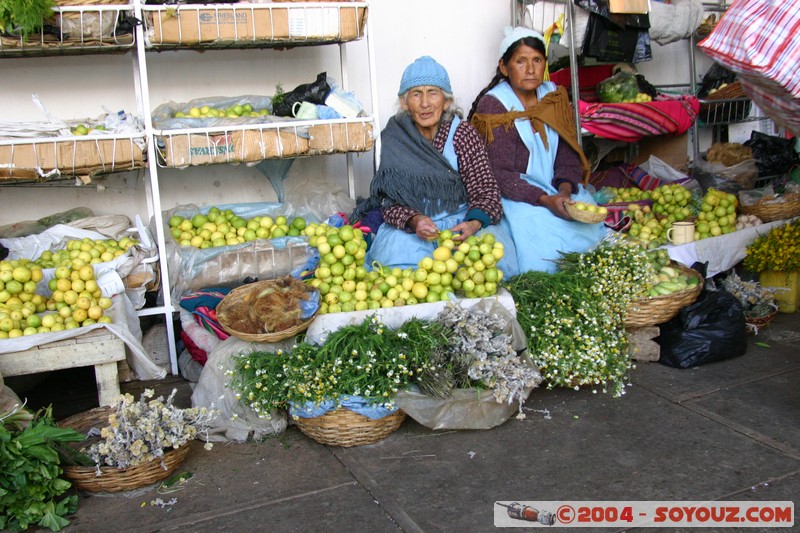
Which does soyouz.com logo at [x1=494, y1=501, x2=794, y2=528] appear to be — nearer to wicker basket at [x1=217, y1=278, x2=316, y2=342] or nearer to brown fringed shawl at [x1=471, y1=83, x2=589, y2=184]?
wicker basket at [x1=217, y1=278, x2=316, y2=342]

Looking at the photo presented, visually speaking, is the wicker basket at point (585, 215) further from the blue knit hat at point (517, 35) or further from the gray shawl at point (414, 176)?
the blue knit hat at point (517, 35)

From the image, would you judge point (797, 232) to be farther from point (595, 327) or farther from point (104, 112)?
point (104, 112)

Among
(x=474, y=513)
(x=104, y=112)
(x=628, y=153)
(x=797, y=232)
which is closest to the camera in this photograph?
(x=474, y=513)

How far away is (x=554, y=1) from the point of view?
18.7 ft

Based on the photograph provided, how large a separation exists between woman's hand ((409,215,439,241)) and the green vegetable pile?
6.65 ft

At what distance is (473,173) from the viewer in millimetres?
4590

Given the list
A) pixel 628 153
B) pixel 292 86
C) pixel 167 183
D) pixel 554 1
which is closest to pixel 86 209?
pixel 167 183

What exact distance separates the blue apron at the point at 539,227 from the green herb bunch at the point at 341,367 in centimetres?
114

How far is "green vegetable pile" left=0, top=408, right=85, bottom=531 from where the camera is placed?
2.93m

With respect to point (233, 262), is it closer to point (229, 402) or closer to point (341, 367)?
point (229, 402)

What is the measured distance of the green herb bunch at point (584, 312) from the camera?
12.8 ft

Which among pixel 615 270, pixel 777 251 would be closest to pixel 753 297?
pixel 777 251

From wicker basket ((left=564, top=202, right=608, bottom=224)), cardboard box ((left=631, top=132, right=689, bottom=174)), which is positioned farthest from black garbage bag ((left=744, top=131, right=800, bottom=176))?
wicker basket ((left=564, top=202, right=608, bottom=224))

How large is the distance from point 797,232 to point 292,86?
363 cm
